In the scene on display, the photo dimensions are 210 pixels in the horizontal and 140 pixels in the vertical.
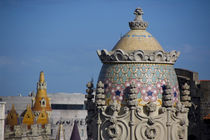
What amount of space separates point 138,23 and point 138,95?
2.09 meters

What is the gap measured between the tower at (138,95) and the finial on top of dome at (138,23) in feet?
0.91

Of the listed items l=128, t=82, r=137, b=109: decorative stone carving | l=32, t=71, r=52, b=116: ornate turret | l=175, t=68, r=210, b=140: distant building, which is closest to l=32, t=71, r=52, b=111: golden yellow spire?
l=32, t=71, r=52, b=116: ornate turret

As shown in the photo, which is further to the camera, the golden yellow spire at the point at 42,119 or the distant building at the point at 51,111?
the golden yellow spire at the point at 42,119

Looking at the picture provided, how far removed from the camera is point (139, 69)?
15.2 metres

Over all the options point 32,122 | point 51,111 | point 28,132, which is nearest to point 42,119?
point 32,122

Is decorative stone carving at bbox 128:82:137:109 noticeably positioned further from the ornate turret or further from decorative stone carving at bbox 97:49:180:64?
the ornate turret

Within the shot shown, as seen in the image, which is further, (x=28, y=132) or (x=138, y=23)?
(x=28, y=132)

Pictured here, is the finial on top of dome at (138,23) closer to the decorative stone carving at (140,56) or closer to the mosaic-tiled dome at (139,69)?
the mosaic-tiled dome at (139,69)

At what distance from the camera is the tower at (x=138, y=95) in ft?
49.2

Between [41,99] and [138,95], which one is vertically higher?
[41,99]

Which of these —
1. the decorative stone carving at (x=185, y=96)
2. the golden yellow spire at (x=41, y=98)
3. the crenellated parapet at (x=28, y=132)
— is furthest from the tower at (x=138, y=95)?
the golden yellow spire at (x=41, y=98)

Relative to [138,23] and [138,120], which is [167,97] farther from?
[138,23]

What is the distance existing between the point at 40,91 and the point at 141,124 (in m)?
79.8

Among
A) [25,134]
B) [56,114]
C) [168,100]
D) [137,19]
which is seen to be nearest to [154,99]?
[168,100]
